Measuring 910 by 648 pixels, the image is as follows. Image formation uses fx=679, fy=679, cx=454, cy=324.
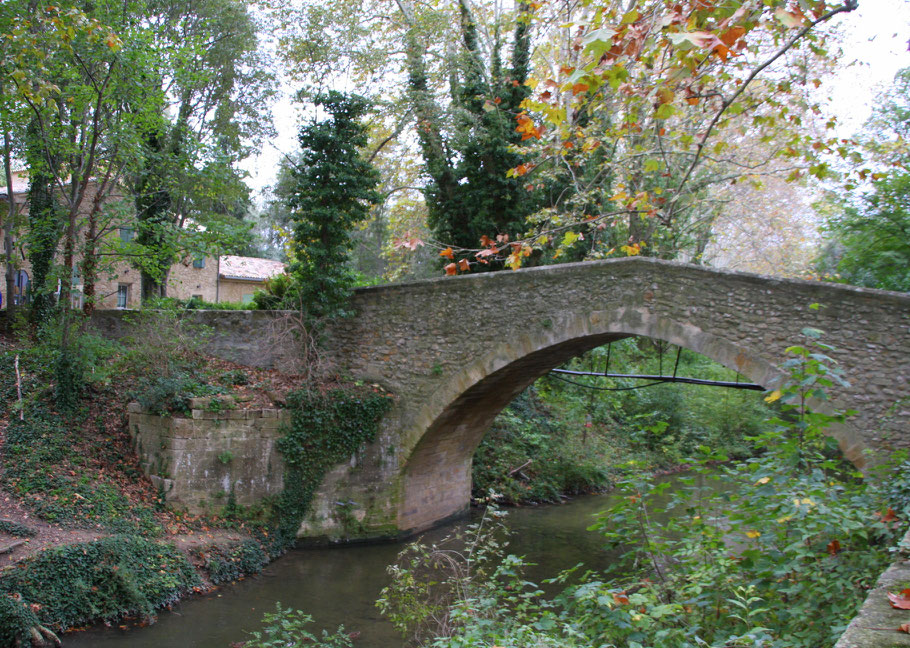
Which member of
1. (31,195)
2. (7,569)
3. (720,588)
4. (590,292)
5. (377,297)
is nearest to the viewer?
(720,588)

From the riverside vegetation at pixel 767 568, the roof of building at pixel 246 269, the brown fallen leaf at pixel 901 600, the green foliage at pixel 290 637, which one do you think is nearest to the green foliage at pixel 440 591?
the riverside vegetation at pixel 767 568

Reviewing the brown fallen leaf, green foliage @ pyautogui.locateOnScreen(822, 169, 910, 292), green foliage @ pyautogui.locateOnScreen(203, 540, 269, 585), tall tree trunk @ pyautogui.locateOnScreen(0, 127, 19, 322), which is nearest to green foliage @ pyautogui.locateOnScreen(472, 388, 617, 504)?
green foliage @ pyautogui.locateOnScreen(203, 540, 269, 585)

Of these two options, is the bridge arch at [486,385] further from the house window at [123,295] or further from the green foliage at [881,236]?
the house window at [123,295]

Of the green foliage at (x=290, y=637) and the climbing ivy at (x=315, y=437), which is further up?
the climbing ivy at (x=315, y=437)

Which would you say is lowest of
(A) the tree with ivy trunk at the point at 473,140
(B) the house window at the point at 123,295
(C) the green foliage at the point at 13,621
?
Answer: (C) the green foliage at the point at 13,621

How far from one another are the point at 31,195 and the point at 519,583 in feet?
37.9

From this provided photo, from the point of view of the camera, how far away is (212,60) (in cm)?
1389

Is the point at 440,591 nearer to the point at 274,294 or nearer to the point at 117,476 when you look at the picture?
the point at 117,476

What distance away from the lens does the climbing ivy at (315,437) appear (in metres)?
9.12

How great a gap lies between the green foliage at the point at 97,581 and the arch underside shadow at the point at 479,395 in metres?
3.53

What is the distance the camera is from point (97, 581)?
21.6 feet

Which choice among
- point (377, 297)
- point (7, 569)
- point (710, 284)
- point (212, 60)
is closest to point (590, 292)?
point (710, 284)

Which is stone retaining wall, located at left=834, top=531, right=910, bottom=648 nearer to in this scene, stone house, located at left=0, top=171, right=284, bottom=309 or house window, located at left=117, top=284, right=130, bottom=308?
stone house, located at left=0, top=171, right=284, bottom=309

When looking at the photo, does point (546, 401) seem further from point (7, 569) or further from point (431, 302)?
point (7, 569)
